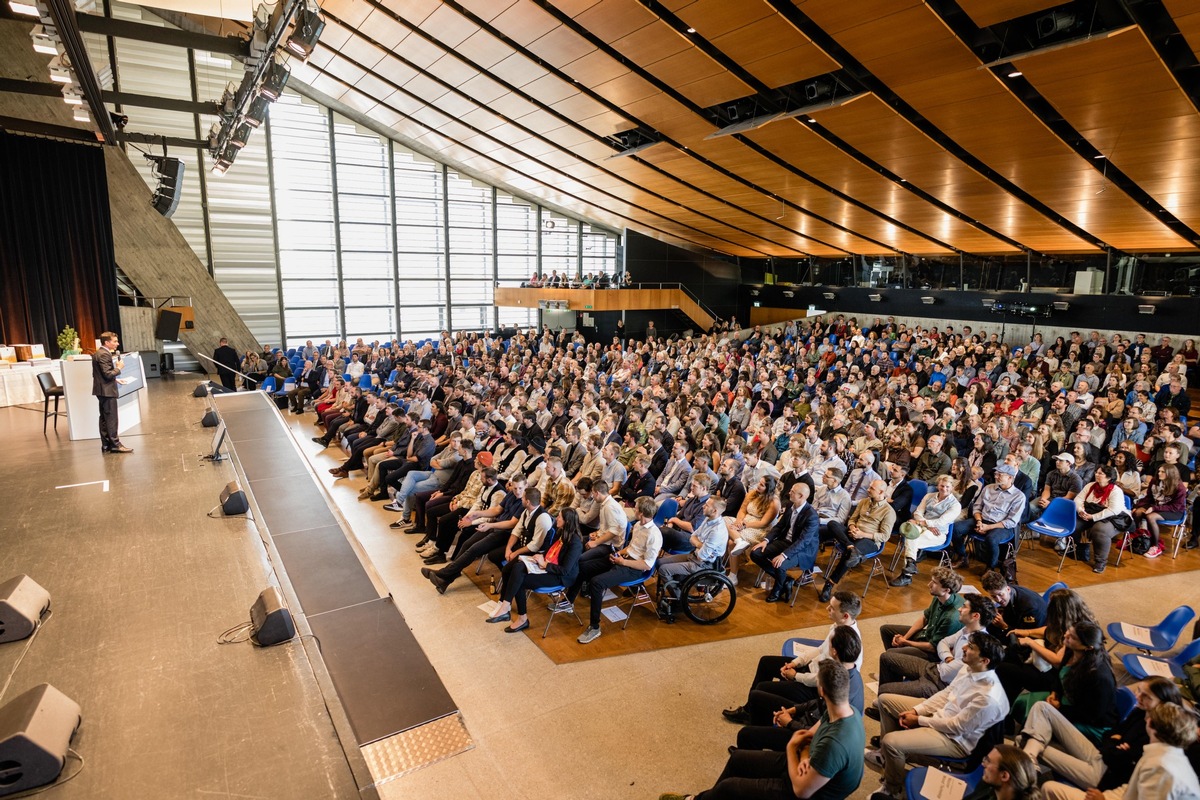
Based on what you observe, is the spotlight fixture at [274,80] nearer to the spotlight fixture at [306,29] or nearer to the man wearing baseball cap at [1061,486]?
the spotlight fixture at [306,29]

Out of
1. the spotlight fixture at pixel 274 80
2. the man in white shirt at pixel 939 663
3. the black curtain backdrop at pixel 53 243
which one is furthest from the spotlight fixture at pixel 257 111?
the man in white shirt at pixel 939 663

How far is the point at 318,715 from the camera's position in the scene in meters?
3.09

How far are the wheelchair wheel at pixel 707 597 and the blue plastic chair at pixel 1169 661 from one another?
8.42 feet

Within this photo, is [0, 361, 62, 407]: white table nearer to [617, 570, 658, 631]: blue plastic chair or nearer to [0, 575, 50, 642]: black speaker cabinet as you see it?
[0, 575, 50, 642]: black speaker cabinet

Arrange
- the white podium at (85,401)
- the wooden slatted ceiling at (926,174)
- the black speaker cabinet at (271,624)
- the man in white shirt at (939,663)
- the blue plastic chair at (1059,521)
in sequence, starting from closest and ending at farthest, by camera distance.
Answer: the man in white shirt at (939,663)
the black speaker cabinet at (271,624)
the blue plastic chair at (1059,521)
the white podium at (85,401)
the wooden slatted ceiling at (926,174)

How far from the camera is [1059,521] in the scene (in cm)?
617

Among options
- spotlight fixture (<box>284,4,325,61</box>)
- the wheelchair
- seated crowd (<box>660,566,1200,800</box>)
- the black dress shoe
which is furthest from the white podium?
seated crowd (<box>660,566,1200,800</box>)

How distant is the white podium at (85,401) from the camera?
7193 mm

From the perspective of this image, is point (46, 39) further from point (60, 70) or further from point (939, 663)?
point (939, 663)

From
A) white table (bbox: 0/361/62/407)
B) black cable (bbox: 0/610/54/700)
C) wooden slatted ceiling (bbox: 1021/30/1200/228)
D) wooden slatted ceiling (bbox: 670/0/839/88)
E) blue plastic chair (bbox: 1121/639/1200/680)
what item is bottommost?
blue plastic chair (bbox: 1121/639/1200/680)

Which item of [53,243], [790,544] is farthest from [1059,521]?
[53,243]

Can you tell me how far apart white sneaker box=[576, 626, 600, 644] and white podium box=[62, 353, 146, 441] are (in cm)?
612

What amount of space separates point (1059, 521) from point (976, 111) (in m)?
5.63

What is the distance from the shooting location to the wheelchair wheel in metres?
5.06
